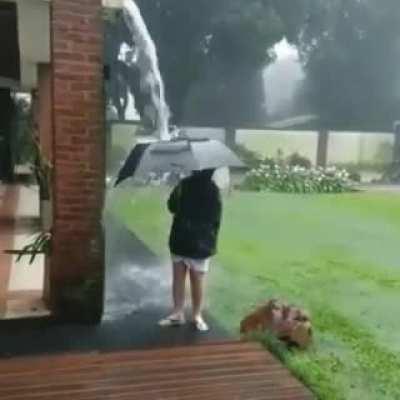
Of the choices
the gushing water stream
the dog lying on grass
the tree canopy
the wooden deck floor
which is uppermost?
the tree canopy

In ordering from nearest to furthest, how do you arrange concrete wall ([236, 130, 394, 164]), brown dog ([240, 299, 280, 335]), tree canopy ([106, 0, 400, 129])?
brown dog ([240, 299, 280, 335]) < concrete wall ([236, 130, 394, 164]) < tree canopy ([106, 0, 400, 129])

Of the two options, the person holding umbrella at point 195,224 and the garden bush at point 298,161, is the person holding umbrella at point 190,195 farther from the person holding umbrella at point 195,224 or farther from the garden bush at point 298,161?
the garden bush at point 298,161

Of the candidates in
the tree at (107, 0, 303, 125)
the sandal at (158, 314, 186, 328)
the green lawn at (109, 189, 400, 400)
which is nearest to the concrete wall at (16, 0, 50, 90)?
the sandal at (158, 314, 186, 328)

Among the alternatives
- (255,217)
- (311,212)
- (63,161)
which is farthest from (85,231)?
(311,212)

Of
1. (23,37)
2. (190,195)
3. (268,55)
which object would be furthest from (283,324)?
(268,55)

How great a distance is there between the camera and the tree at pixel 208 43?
23.2 m

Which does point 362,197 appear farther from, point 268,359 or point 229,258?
point 268,359

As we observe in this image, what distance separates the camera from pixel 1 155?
15.9 meters

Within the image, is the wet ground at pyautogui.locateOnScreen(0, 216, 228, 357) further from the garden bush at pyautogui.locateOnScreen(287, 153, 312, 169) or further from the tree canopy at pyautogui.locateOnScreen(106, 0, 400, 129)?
the tree canopy at pyautogui.locateOnScreen(106, 0, 400, 129)

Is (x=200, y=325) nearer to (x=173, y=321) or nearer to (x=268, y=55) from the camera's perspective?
(x=173, y=321)

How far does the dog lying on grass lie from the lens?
4078 mm

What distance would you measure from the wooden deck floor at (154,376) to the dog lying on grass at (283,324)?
0.60 meters

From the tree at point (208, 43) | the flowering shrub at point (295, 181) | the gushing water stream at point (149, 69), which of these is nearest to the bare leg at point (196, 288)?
the gushing water stream at point (149, 69)

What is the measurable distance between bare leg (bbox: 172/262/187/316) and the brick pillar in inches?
18.7
